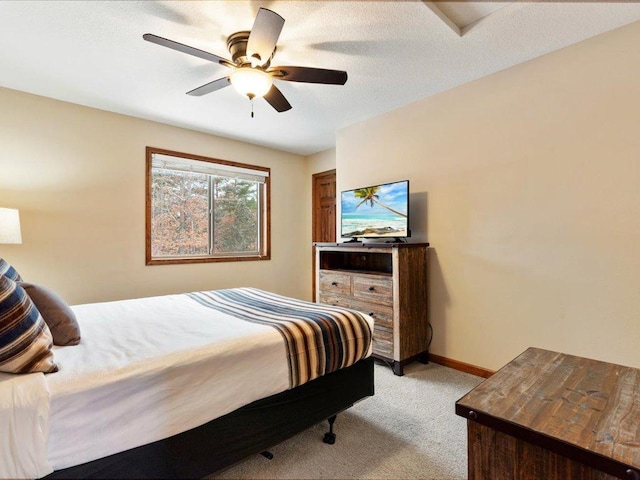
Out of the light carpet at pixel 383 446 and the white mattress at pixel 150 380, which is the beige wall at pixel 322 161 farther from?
the white mattress at pixel 150 380

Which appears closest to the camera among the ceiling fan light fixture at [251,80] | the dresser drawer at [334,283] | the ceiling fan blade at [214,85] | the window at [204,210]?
the ceiling fan light fixture at [251,80]

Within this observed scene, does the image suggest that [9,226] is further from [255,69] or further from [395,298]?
[395,298]

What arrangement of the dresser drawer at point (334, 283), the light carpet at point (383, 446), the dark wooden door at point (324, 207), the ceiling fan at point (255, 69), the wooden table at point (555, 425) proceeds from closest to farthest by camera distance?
the wooden table at point (555, 425) → the light carpet at point (383, 446) → the ceiling fan at point (255, 69) → the dresser drawer at point (334, 283) → the dark wooden door at point (324, 207)

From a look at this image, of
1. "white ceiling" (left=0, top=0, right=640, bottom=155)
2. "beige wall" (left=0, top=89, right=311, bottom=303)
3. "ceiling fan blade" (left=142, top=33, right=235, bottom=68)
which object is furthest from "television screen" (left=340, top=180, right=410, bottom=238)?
"beige wall" (left=0, top=89, right=311, bottom=303)

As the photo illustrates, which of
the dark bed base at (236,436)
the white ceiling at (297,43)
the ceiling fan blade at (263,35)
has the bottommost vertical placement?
the dark bed base at (236,436)

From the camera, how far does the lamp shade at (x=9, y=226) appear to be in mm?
2313

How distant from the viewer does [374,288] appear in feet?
9.46

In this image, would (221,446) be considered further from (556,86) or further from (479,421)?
(556,86)

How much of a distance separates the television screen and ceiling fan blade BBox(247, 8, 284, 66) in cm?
158

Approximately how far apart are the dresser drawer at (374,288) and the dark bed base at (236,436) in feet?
3.16

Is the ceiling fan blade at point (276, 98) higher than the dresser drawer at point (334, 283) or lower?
higher

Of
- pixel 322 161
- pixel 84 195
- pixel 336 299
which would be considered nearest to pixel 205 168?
pixel 84 195

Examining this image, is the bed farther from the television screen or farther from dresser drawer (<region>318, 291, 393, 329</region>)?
the television screen

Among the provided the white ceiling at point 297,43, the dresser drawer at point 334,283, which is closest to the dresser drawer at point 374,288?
the dresser drawer at point 334,283
